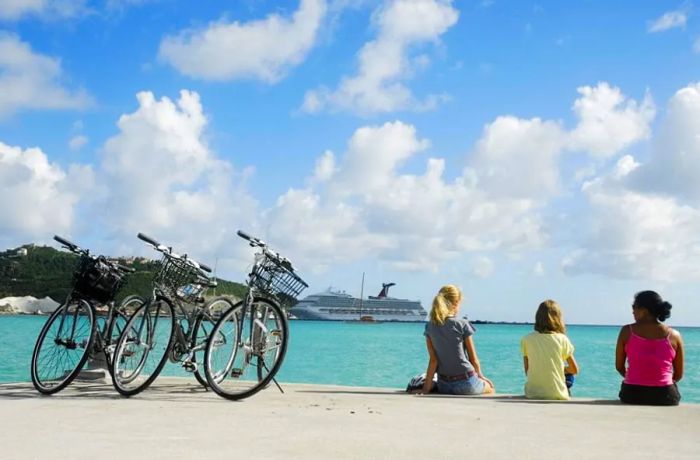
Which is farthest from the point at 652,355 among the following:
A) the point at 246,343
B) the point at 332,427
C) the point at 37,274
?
the point at 37,274

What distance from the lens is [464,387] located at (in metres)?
7.76

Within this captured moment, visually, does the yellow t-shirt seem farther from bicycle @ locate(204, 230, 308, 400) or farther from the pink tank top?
bicycle @ locate(204, 230, 308, 400)

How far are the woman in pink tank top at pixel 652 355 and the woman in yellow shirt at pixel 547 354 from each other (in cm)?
61

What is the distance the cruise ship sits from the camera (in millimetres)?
147625

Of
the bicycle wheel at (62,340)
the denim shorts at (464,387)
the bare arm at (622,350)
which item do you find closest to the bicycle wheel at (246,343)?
the bicycle wheel at (62,340)

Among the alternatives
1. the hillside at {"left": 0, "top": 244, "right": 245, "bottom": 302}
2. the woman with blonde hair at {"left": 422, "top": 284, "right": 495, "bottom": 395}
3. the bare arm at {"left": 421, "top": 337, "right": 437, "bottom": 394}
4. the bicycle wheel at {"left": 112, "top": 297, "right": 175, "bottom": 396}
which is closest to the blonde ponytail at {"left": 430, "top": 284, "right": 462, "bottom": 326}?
the woman with blonde hair at {"left": 422, "top": 284, "right": 495, "bottom": 395}

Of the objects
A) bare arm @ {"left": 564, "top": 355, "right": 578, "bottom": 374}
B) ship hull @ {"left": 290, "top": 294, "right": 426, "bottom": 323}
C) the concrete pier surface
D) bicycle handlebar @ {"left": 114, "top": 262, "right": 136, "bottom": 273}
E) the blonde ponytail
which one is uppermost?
ship hull @ {"left": 290, "top": 294, "right": 426, "bottom": 323}

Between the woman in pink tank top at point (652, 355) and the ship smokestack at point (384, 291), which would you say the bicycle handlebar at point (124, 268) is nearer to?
the woman in pink tank top at point (652, 355)

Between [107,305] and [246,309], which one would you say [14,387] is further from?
[246,309]

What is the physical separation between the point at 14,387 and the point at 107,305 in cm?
150

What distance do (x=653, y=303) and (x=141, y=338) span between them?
17.0ft

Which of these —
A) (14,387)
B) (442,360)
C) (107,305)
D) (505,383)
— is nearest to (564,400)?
(442,360)

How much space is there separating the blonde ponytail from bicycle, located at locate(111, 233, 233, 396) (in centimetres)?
236

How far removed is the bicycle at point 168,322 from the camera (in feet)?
24.5
